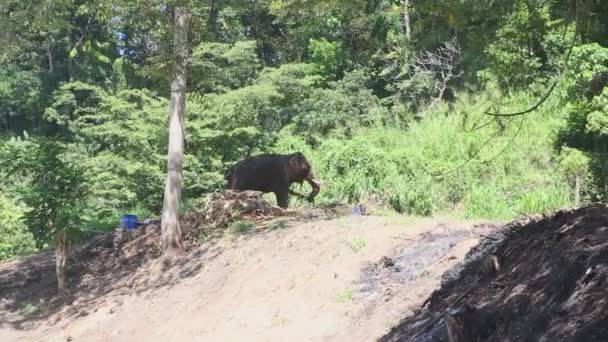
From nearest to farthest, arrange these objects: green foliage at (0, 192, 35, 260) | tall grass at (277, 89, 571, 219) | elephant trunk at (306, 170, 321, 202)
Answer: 1. tall grass at (277, 89, 571, 219)
2. elephant trunk at (306, 170, 321, 202)
3. green foliage at (0, 192, 35, 260)

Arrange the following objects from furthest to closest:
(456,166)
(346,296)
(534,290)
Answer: (456,166) < (346,296) < (534,290)

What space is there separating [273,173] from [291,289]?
13.3ft

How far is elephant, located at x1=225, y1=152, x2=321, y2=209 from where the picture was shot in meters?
12.3

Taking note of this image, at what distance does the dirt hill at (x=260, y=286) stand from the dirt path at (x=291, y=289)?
0.02 metres

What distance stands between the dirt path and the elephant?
1704 millimetres

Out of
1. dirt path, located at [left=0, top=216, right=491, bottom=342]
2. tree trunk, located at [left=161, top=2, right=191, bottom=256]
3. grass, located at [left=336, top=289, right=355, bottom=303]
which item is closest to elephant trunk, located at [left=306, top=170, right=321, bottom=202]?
dirt path, located at [left=0, top=216, right=491, bottom=342]

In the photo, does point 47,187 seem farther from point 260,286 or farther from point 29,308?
point 260,286

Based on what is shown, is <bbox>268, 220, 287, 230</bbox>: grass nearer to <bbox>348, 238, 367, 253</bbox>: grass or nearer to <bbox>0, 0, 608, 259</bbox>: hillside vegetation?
<bbox>348, 238, 367, 253</bbox>: grass

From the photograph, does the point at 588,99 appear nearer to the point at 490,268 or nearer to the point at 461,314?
the point at 490,268

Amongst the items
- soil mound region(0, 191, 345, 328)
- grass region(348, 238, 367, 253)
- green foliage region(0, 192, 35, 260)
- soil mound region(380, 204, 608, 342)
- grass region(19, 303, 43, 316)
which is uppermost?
soil mound region(380, 204, 608, 342)

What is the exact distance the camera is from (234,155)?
21125 mm

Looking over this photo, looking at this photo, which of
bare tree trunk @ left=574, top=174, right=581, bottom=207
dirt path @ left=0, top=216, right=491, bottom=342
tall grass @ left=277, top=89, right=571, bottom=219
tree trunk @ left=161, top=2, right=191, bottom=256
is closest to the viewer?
dirt path @ left=0, top=216, right=491, bottom=342

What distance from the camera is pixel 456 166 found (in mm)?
11344

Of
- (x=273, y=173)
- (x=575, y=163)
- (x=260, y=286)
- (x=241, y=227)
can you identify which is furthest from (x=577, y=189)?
(x=260, y=286)
